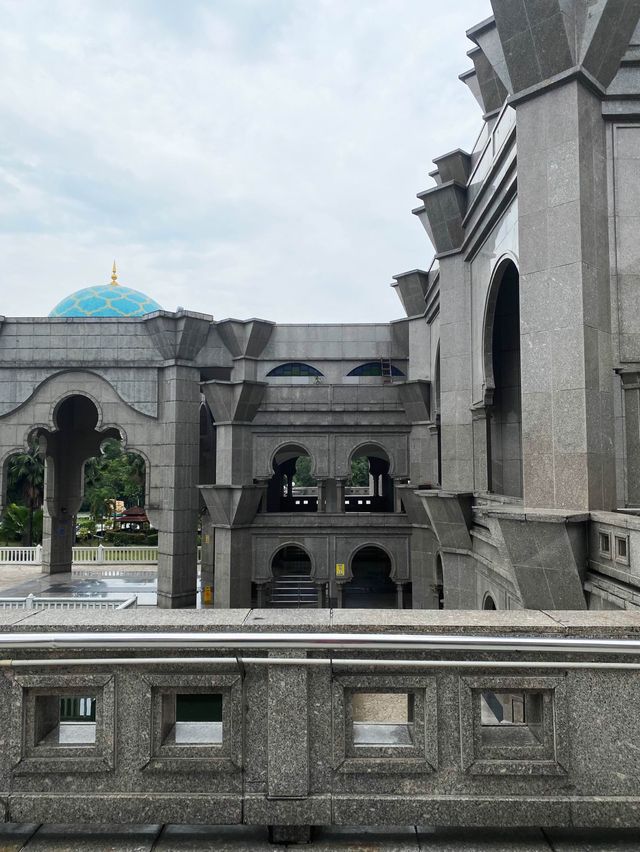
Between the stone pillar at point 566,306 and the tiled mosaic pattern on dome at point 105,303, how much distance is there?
1871 cm

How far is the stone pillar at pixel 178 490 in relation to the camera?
19797 millimetres

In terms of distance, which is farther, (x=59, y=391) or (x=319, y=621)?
(x=59, y=391)

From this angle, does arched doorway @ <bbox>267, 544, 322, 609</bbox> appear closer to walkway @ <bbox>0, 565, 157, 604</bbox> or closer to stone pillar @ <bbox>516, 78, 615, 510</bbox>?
walkway @ <bbox>0, 565, 157, 604</bbox>

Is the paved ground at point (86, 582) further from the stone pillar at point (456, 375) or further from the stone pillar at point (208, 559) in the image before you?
the stone pillar at point (456, 375)

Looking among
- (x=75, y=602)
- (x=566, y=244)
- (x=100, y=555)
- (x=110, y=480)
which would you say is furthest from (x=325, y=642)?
(x=110, y=480)

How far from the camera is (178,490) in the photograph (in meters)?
19.9

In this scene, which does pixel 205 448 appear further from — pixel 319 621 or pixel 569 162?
pixel 319 621

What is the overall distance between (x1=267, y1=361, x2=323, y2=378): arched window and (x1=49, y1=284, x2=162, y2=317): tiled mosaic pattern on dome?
6.74m

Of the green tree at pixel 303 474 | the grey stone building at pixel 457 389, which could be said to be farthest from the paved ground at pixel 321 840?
the green tree at pixel 303 474

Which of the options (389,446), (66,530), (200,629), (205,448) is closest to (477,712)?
(200,629)

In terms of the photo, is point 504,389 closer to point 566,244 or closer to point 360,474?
point 566,244

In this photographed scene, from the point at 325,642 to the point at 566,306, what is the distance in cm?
705

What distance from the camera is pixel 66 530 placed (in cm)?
2859

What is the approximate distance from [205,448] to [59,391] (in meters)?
6.70
